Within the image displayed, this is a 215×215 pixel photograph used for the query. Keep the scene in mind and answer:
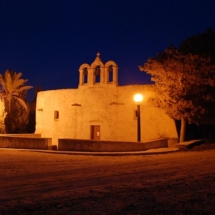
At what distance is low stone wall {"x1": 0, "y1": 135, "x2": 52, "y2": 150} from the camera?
20266 mm

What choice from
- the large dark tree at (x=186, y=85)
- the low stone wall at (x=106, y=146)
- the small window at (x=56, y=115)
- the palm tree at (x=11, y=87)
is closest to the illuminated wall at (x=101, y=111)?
the small window at (x=56, y=115)

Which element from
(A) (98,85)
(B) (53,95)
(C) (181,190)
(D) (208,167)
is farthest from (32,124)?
(C) (181,190)

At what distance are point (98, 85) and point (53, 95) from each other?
4.28m

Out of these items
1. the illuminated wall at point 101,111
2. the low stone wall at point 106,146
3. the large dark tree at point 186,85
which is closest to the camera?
the low stone wall at point 106,146

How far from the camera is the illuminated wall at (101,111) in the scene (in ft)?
74.2

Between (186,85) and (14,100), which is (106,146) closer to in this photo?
(186,85)

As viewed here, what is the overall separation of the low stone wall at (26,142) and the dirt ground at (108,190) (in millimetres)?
8909

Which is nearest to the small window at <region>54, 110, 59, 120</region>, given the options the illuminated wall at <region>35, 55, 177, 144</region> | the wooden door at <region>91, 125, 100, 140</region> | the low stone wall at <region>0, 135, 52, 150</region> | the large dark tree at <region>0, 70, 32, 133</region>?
the illuminated wall at <region>35, 55, 177, 144</region>

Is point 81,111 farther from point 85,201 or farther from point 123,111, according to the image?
point 85,201

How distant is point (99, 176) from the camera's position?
9648 millimetres

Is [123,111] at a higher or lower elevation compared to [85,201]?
higher

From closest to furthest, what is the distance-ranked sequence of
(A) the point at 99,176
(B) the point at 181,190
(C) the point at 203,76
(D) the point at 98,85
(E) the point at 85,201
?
1. (E) the point at 85,201
2. (B) the point at 181,190
3. (A) the point at 99,176
4. (C) the point at 203,76
5. (D) the point at 98,85

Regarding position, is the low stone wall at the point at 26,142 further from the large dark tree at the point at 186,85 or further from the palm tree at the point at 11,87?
the palm tree at the point at 11,87

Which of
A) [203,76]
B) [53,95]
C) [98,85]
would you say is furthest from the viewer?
[53,95]
